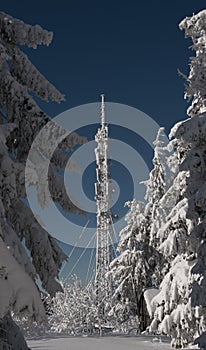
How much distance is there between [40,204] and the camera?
28.6 ft

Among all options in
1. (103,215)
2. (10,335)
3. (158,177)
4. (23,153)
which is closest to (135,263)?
(158,177)

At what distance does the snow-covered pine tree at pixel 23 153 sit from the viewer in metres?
7.55

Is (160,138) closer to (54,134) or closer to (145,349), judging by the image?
(145,349)

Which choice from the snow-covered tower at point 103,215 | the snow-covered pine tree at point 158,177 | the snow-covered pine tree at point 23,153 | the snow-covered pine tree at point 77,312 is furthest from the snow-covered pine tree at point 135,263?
the snow-covered pine tree at point 23,153

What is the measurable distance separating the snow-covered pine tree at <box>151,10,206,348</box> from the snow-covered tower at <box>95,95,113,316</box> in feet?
60.8

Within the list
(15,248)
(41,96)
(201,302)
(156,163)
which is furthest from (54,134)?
(156,163)

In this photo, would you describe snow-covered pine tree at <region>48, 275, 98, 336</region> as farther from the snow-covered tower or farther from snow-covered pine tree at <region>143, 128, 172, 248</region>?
snow-covered pine tree at <region>143, 128, 172, 248</region>

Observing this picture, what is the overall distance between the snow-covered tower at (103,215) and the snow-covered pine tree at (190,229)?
729 inches

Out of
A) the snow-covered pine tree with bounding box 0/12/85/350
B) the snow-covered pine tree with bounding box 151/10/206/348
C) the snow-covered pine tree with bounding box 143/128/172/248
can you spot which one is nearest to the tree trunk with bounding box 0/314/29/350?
the snow-covered pine tree with bounding box 0/12/85/350

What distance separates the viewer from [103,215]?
126 ft

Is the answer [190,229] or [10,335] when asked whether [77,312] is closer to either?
[190,229]

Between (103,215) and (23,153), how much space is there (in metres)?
29.6

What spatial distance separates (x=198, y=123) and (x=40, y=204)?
16.2 ft

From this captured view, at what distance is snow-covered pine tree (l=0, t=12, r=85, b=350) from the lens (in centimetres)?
755
